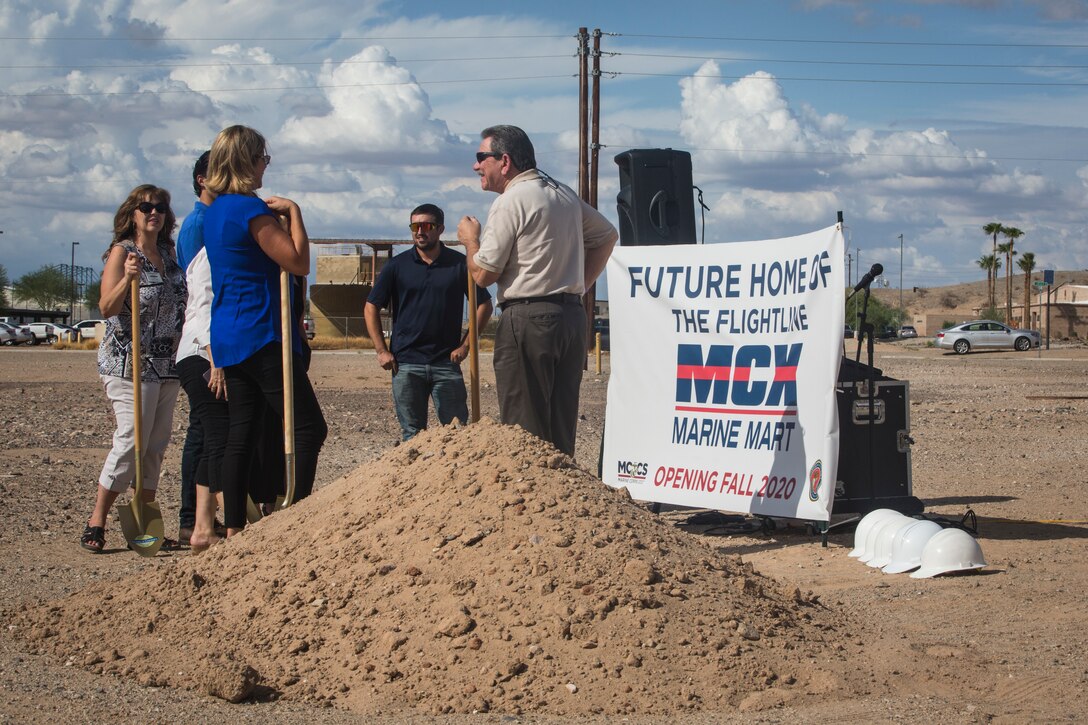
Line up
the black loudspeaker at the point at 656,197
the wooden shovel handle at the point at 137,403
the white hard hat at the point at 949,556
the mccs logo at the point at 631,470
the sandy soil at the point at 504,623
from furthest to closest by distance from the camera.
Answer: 1. the black loudspeaker at the point at 656,197
2. the mccs logo at the point at 631,470
3. the wooden shovel handle at the point at 137,403
4. the white hard hat at the point at 949,556
5. the sandy soil at the point at 504,623

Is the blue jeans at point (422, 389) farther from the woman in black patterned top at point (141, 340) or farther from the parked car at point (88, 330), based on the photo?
the parked car at point (88, 330)

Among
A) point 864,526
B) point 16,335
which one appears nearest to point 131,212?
point 864,526

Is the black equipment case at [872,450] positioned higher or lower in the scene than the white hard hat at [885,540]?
higher

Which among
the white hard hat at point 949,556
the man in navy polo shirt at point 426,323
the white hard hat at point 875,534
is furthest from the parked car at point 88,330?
the white hard hat at point 949,556

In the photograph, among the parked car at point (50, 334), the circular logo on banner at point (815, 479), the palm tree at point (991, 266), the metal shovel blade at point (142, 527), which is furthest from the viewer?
the palm tree at point (991, 266)

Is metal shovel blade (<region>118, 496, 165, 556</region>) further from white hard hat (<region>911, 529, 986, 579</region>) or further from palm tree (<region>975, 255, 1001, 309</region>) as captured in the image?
palm tree (<region>975, 255, 1001, 309</region>)

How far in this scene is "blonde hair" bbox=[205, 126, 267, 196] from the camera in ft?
17.6

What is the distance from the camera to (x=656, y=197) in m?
8.38

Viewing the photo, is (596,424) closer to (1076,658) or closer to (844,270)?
(844,270)

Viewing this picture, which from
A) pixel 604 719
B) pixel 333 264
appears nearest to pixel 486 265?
pixel 604 719

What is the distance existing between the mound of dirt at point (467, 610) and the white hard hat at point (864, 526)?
1728 mm

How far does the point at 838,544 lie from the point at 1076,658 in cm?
259

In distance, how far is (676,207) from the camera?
8.47m

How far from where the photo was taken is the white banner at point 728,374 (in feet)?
22.6
